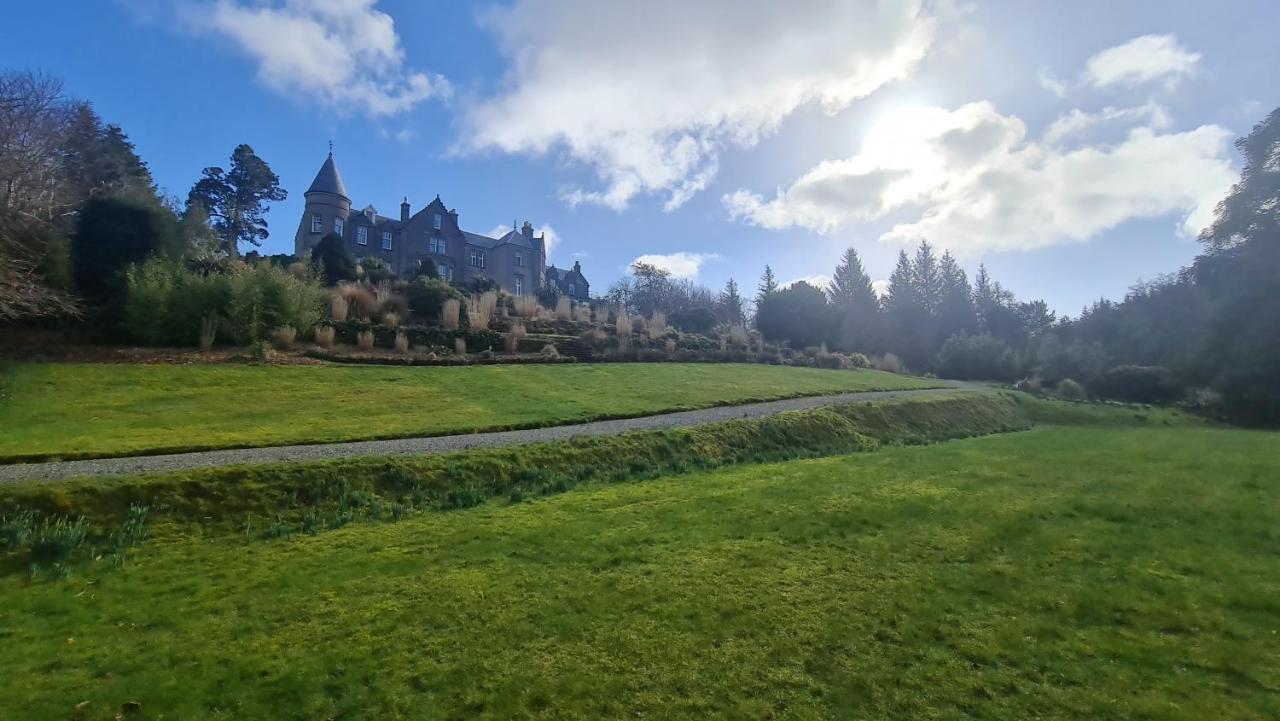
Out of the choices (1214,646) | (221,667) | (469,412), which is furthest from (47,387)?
(1214,646)

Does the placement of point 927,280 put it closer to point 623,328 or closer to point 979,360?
point 979,360

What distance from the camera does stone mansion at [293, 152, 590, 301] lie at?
5241 cm

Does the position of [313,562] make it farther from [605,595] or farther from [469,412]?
[469,412]

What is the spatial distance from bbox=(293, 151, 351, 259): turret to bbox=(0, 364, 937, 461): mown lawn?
126 ft

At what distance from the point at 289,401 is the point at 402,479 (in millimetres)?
6980

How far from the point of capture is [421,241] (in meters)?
57.9

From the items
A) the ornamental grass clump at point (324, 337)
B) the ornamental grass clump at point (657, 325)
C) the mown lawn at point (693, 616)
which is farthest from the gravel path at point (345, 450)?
the ornamental grass clump at point (657, 325)

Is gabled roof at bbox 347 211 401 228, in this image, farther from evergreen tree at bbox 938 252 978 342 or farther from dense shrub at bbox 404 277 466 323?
evergreen tree at bbox 938 252 978 342

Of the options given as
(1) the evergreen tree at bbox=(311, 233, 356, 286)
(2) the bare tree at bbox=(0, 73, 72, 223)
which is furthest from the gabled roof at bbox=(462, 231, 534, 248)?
(2) the bare tree at bbox=(0, 73, 72, 223)

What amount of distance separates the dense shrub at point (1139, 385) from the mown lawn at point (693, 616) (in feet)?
103

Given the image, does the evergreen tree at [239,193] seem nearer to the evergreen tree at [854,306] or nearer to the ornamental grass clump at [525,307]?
the ornamental grass clump at [525,307]

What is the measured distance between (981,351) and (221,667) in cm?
5006

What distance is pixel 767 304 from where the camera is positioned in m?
57.3

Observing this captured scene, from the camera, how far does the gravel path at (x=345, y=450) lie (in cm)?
939
